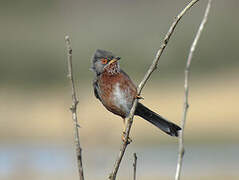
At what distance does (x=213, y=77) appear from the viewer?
23.2 meters

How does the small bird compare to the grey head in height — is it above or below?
below

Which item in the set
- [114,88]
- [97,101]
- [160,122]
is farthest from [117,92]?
[97,101]

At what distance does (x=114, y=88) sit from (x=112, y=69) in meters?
0.23

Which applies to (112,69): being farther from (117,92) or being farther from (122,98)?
(122,98)

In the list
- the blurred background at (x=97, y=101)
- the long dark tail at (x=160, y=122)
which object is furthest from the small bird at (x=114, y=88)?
the blurred background at (x=97, y=101)

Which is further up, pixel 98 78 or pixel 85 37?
pixel 85 37

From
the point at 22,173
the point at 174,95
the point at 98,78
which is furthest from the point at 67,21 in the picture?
the point at 98,78

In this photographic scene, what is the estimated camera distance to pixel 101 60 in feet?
21.2

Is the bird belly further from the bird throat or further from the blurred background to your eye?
the blurred background

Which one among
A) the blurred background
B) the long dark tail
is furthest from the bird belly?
the blurred background

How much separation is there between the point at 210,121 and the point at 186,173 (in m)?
5.79

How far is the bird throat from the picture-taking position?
6520mm

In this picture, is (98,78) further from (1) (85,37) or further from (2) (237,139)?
(1) (85,37)

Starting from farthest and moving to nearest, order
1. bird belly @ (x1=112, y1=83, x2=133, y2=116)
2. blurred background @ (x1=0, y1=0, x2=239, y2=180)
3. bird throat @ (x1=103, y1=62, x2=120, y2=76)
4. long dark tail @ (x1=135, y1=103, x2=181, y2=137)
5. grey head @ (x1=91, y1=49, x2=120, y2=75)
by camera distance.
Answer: blurred background @ (x1=0, y1=0, x2=239, y2=180) < bird throat @ (x1=103, y1=62, x2=120, y2=76) < grey head @ (x1=91, y1=49, x2=120, y2=75) < bird belly @ (x1=112, y1=83, x2=133, y2=116) < long dark tail @ (x1=135, y1=103, x2=181, y2=137)
